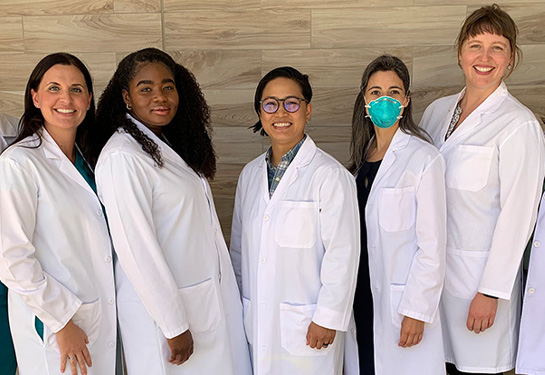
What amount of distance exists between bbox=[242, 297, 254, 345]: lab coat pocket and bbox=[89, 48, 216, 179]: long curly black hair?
1.66 ft

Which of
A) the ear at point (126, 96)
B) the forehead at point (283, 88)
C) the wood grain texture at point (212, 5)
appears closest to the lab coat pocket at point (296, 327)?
the forehead at point (283, 88)

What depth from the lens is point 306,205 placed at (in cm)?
192

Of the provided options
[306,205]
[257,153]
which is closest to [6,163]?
[306,205]

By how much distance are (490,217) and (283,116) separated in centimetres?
82

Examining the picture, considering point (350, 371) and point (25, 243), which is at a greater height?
point (25, 243)

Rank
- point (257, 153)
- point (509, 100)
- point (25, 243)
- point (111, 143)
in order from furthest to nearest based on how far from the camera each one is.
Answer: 1. point (257, 153)
2. point (509, 100)
3. point (111, 143)
4. point (25, 243)

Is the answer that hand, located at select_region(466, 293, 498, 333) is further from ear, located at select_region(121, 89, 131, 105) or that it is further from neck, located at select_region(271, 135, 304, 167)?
ear, located at select_region(121, 89, 131, 105)

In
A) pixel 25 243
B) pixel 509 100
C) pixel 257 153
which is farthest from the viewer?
pixel 257 153

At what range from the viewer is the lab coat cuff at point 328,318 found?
1875mm

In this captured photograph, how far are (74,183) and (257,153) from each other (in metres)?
1.17

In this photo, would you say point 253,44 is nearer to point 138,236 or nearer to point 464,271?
point 138,236

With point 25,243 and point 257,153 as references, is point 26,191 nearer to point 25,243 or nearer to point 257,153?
point 25,243

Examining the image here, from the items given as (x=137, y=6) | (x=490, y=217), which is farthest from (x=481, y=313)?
(x=137, y=6)

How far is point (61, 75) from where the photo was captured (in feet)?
6.25
